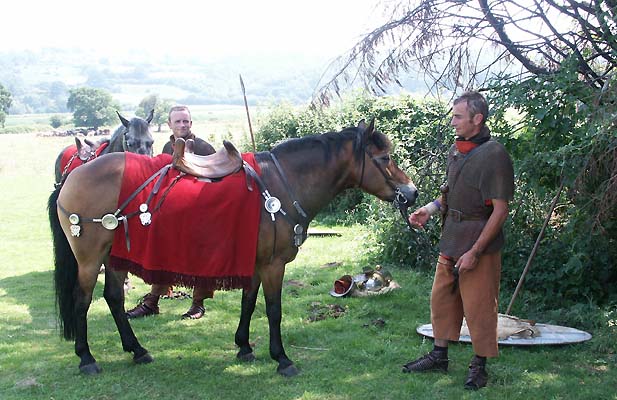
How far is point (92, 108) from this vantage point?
71688 mm

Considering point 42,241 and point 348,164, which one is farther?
point 42,241

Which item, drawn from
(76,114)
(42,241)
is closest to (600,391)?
(42,241)

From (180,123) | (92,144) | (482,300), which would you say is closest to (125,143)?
(180,123)

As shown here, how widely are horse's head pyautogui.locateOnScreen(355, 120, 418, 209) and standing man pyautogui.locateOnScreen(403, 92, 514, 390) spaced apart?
329mm

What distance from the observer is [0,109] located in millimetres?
69125

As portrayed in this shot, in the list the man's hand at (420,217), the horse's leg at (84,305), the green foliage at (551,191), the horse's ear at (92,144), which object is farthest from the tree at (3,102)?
the man's hand at (420,217)

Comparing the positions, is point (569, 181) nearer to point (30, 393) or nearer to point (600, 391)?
point (600, 391)

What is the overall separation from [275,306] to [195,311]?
1.83 m


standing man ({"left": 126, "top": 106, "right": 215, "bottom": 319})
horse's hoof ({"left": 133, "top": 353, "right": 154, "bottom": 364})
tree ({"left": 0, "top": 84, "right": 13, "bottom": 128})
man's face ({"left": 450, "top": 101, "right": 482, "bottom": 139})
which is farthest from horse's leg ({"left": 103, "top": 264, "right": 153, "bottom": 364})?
tree ({"left": 0, "top": 84, "right": 13, "bottom": 128})

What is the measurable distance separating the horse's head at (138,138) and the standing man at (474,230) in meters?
2.90

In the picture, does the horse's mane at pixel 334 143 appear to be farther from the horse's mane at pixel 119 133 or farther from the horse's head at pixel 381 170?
the horse's mane at pixel 119 133

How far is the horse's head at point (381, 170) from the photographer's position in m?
4.43

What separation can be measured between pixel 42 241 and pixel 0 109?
67453 millimetres

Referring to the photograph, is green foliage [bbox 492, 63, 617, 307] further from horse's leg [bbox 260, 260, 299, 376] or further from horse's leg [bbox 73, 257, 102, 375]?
horse's leg [bbox 73, 257, 102, 375]
